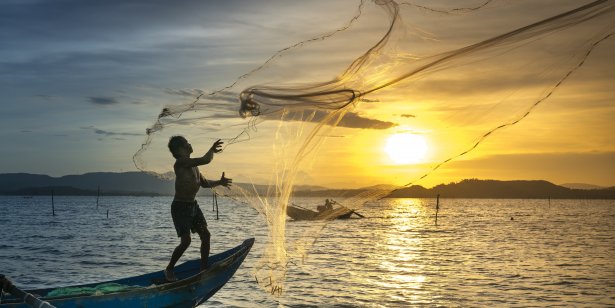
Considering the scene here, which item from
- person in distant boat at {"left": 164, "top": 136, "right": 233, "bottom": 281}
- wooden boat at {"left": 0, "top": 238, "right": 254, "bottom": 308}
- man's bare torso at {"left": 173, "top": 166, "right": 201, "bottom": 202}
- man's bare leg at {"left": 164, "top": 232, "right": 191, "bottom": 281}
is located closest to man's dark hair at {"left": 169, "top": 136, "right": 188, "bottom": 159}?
person in distant boat at {"left": 164, "top": 136, "right": 233, "bottom": 281}

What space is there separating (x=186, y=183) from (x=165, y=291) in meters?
1.82

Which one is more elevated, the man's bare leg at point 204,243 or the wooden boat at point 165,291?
the man's bare leg at point 204,243

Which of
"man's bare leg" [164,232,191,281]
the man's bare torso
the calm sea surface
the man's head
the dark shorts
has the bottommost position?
the calm sea surface

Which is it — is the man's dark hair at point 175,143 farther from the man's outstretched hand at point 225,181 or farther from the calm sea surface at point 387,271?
the calm sea surface at point 387,271

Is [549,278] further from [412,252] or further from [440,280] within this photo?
[412,252]

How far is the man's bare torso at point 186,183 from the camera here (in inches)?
395

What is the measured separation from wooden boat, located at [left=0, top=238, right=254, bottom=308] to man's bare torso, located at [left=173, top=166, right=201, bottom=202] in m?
1.47

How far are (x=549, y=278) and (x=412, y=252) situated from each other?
40.7ft

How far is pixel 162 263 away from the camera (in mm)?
30422

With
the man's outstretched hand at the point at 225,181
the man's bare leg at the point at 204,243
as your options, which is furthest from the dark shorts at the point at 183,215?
the man's outstretched hand at the point at 225,181

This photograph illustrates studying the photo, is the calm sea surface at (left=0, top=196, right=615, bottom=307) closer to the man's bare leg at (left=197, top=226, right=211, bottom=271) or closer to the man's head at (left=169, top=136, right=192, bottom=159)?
the man's bare leg at (left=197, top=226, right=211, bottom=271)

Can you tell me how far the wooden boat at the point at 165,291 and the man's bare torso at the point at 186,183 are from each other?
147 centimetres

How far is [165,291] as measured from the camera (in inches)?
412

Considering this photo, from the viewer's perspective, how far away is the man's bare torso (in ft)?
32.9
